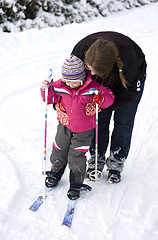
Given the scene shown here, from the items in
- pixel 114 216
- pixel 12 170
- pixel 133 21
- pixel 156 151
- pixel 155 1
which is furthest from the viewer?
pixel 155 1

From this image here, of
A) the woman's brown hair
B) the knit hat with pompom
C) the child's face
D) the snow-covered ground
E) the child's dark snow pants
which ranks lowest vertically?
the snow-covered ground

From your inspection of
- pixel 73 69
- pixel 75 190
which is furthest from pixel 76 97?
pixel 75 190

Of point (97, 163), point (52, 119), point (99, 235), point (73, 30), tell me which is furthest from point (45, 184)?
point (73, 30)

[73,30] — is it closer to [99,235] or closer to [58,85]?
[58,85]

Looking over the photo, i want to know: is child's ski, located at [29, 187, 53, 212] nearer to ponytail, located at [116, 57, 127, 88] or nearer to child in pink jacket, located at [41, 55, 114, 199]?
child in pink jacket, located at [41, 55, 114, 199]

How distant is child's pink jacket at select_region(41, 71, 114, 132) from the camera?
6.76 feet

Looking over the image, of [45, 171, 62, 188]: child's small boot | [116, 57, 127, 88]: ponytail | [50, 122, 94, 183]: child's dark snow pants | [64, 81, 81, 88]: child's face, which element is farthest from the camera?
[45, 171, 62, 188]: child's small boot

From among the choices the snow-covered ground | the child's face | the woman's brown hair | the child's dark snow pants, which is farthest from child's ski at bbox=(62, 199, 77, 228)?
the woman's brown hair

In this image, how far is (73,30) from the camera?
262 inches

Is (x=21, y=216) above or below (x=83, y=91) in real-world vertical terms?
below

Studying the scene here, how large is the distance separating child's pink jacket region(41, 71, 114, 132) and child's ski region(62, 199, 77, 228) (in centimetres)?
66

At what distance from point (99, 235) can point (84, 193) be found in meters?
0.48

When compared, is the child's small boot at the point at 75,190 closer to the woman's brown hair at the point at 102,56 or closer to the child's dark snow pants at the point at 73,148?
the child's dark snow pants at the point at 73,148

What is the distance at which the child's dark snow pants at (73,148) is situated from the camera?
7.32 feet
